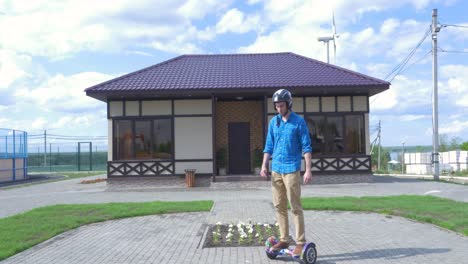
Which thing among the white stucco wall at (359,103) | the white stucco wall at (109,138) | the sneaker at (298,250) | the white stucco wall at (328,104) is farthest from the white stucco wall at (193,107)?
the sneaker at (298,250)

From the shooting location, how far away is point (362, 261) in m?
6.27

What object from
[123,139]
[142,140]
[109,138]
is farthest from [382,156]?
[109,138]

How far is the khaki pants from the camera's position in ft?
20.7

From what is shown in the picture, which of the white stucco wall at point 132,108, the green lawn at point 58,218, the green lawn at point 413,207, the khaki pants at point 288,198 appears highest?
the white stucco wall at point 132,108

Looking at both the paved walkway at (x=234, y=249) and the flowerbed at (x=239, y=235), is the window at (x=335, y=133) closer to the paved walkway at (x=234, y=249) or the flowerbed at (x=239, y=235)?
the paved walkway at (x=234, y=249)

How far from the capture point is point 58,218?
10305mm

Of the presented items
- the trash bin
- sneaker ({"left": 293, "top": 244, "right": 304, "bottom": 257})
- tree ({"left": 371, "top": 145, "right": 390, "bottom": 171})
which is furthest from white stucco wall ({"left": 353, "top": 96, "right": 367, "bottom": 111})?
tree ({"left": 371, "top": 145, "right": 390, "bottom": 171})

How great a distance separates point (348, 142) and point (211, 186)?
Result: 5.74 metres

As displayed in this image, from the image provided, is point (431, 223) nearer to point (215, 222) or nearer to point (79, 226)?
point (215, 222)

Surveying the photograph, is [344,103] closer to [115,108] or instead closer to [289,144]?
[115,108]

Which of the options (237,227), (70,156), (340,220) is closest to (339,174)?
(340,220)

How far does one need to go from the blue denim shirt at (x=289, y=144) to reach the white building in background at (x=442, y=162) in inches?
1160

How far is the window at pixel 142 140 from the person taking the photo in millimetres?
19375

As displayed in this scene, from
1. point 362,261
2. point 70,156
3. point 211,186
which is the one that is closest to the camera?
point 362,261
